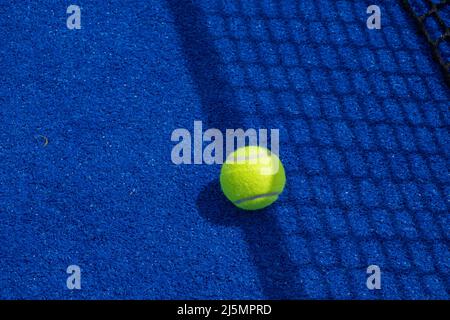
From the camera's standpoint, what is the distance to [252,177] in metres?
2.18

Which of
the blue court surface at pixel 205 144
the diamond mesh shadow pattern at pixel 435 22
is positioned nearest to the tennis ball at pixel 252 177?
the blue court surface at pixel 205 144

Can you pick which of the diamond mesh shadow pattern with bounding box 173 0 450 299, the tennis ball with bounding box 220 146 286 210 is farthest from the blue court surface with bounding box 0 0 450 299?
the tennis ball with bounding box 220 146 286 210

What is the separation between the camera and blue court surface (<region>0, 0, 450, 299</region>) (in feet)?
7.55

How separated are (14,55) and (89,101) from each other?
1.83 ft

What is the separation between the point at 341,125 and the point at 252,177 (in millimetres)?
754

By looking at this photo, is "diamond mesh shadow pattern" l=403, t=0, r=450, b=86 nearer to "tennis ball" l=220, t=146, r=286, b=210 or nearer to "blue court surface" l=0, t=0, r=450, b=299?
"blue court surface" l=0, t=0, r=450, b=299

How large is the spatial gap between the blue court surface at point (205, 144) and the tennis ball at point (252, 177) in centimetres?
16

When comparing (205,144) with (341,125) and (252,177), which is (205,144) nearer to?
(252,177)

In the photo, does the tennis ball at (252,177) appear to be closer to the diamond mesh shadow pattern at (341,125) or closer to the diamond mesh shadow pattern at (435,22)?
the diamond mesh shadow pattern at (341,125)

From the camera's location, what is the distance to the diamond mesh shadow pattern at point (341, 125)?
2.33 meters

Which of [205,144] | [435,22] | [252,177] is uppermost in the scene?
[435,22]

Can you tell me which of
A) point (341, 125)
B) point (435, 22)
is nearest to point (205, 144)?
point (341, 125)
